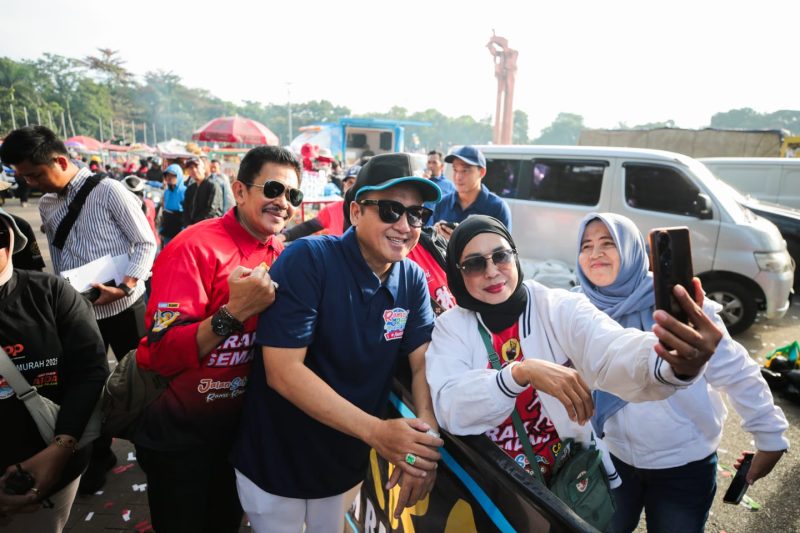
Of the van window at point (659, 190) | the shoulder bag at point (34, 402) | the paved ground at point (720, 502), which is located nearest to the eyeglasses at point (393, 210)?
the shoulder bag at point (34, 402)

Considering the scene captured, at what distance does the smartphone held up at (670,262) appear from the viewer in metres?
0.96

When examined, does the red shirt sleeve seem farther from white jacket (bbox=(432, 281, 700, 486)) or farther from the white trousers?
white jacket (bbox=(432, 281, 700, 486))

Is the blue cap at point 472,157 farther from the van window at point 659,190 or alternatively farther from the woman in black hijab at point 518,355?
the van window at point 659,190

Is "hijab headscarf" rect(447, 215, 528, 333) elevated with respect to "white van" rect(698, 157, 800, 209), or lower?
lower

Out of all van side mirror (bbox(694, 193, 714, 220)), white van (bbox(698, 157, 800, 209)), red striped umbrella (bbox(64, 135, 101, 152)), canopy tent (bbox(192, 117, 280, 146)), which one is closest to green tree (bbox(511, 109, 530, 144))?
red striped umbrella (bbox(64, 135, 101, 152))

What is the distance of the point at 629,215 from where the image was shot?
19.8 feet

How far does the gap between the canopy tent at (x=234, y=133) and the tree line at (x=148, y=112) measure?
53.1 feet

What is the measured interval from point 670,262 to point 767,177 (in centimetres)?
1015

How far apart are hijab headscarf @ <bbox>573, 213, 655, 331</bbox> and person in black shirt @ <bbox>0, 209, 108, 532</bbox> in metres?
2.22

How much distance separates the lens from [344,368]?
1552mm

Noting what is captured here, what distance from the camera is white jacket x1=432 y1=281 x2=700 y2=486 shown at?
1254 mm

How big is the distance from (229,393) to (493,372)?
3.56 ft

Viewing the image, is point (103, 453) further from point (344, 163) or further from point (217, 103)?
point (217, 103)

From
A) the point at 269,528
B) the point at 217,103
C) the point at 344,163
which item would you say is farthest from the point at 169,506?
the point at 217,103
